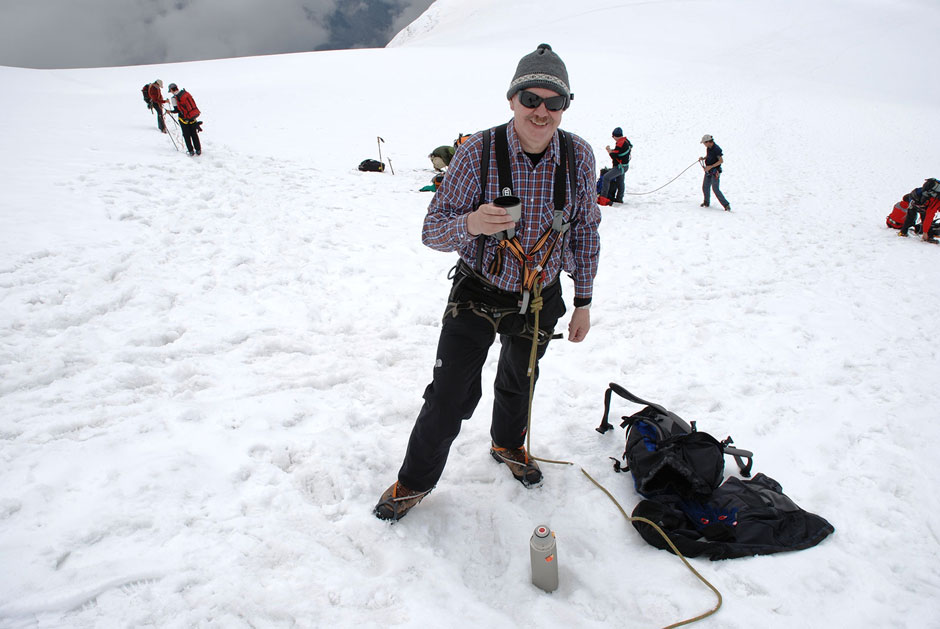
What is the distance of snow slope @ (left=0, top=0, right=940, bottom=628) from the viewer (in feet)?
9.03

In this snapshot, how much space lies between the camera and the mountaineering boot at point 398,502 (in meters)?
3.17

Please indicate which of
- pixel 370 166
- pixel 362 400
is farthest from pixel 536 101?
pixel 370 166

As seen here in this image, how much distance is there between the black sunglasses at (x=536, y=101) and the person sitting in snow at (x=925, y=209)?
1208 cm

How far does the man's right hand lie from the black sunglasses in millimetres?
626

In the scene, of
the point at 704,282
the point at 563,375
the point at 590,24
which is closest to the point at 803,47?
the point at 590,24

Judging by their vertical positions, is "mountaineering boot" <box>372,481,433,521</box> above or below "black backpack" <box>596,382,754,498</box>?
above

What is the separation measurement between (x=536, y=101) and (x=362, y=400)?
123 inches

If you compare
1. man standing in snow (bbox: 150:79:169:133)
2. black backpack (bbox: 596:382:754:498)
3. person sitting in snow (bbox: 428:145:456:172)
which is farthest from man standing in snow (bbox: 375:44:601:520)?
man standing in snow (bbox: 150:79:169:133)

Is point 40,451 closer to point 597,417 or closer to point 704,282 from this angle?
point 597,417

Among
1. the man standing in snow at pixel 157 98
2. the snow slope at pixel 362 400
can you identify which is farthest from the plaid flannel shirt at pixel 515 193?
the man standing in snow at pixel 157 98

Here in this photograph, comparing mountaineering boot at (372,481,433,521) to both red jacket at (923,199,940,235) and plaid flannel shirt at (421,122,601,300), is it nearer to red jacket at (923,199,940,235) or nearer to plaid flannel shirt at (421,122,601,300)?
plaid flannel shirt at (421,122,601,300)


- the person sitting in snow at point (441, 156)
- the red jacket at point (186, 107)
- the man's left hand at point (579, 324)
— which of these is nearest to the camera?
the man's left hand at point (579, 324)

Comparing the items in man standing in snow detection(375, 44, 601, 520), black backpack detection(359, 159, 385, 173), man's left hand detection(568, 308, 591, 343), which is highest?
black backpack detection(359, 159, 385, 173)

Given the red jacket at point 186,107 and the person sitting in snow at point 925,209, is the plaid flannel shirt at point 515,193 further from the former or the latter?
the red jacket at point 186,107
